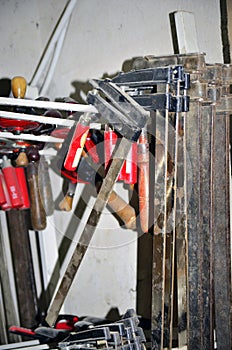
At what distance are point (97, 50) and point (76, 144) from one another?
28.3 inches

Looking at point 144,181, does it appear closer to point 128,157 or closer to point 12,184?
point 128,157

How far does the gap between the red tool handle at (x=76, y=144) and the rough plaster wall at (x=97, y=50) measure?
558mm

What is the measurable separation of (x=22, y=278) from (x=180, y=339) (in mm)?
983

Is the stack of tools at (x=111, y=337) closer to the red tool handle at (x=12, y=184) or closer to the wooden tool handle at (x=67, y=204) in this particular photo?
the wooden tool handle at (x=67, y=204)

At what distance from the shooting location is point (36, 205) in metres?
1.71

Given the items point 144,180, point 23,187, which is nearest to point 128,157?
point 144,180

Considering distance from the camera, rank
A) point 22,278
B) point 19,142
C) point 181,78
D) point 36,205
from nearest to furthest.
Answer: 1. point 181,78
2. point 19,142
3. point 36,205
4. point 22,278

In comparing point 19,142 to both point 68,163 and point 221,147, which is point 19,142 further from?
point 221,147

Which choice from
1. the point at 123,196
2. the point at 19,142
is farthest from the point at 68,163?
the point at 123,196

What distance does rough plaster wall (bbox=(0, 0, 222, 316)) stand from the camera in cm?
168

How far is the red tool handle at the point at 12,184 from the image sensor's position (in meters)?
1.74

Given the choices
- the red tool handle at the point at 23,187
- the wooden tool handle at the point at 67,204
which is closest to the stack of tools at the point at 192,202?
the wooden tool handle at the point at 67,204

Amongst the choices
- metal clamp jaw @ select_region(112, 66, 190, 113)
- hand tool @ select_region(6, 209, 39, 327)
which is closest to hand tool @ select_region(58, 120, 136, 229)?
metal clamp jaw @ select_region(112, 66, 190, 113)

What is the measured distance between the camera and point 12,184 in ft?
5.73
